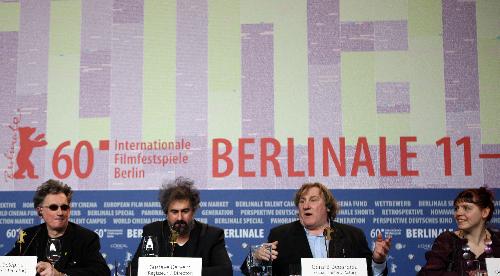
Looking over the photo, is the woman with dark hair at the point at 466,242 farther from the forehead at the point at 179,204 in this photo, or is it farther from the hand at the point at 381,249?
the forehead at the point at 179,204

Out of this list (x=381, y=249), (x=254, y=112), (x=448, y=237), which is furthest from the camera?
(x=254, y=112)

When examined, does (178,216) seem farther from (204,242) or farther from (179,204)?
(204,242)

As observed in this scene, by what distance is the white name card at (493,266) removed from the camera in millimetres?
3150

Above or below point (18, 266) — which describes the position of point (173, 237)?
above

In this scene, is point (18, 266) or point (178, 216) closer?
point (18, 266)

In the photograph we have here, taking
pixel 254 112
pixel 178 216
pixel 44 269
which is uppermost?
pixel 254 112

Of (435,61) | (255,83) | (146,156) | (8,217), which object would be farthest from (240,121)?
(8,217)

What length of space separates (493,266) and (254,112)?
2162 mm

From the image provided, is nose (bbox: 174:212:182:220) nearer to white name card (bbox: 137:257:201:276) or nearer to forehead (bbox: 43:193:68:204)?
forehead (bbox: 43:193:68:204)

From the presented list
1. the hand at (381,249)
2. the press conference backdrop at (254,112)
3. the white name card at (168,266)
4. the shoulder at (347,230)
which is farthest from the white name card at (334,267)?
the press conference backdrop at (254,112)

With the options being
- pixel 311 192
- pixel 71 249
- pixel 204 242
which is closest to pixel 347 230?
pixel 311 192

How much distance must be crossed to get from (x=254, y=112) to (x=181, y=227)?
114 centimetres

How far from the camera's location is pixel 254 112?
4836 millimetres

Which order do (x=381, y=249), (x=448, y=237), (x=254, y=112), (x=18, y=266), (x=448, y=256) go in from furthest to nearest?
(x=254, y=112) < (x=448, y=237) < (x=448, y=256) < (x=381, y=249) < (x=18, y=266)
